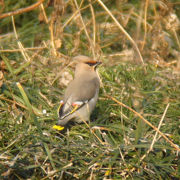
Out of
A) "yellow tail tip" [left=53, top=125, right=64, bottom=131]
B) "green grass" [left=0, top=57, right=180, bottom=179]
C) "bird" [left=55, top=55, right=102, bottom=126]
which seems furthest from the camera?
"bird" [left=55, top=55, right=102, bottom=126]

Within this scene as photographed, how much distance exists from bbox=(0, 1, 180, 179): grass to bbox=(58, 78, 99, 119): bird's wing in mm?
180

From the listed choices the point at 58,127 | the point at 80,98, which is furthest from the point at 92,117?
the point at 58,127

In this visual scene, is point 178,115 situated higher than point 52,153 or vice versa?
point 52,153

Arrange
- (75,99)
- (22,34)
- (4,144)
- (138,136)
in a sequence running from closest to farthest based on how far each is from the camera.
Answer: (138,136) → (4,144) → (75,99) → (22,34)

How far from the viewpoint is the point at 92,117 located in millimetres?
4629

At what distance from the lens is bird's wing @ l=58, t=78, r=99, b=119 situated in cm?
421

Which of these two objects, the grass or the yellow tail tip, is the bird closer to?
the yellow tail tip

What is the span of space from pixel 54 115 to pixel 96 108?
552 millimetres

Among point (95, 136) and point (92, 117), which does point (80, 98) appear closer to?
point (92, 117)

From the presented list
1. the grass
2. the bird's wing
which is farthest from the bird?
the grass

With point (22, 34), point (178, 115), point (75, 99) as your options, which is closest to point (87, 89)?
point (75, 99)

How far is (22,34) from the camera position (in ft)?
20.4

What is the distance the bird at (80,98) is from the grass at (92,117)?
126mm

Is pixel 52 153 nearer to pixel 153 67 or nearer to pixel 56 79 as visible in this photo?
pixel 56 79
